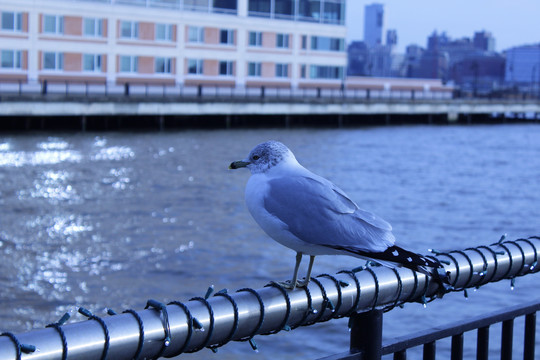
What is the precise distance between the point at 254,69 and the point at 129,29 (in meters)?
9.38

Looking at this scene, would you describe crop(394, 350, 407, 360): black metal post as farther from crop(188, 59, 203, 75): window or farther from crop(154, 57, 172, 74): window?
crop(188, 59, 203, 75): window

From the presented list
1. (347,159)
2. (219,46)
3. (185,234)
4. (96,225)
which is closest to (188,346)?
(185,234)

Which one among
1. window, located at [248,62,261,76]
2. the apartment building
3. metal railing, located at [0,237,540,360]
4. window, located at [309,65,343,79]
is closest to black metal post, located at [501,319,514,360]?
A: metal railing, located at [0,237,540,360]

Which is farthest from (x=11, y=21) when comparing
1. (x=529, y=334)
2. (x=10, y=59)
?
(x=529, y=334)

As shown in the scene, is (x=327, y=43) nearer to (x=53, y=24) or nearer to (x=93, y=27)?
(x=93, y=27)

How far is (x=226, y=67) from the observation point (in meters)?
53.9

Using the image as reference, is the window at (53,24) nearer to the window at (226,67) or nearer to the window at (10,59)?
the window at (10,59)

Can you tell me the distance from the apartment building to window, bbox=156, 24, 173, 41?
0.19 ft

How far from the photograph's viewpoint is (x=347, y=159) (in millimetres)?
31984

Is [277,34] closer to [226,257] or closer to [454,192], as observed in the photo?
[454,192]

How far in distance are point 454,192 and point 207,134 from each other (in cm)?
1852

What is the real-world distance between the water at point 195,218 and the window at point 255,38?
17.9 m

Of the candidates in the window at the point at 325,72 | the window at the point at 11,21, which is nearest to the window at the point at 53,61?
the window at the point at 11,21

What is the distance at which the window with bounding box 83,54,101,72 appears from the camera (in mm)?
47125
